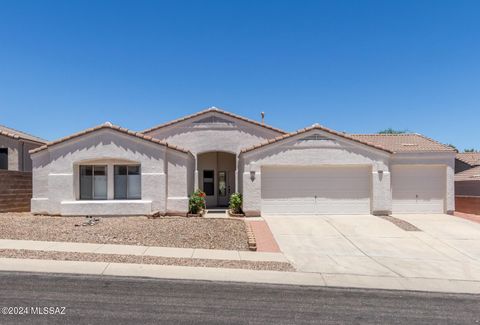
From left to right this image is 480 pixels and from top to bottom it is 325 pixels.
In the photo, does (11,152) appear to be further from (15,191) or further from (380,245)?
(380,245)

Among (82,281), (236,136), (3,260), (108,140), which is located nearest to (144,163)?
(108,140)

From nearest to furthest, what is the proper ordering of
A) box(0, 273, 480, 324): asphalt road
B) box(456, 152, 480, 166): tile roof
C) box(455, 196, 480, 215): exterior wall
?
box(0, 273, 480, 324): asphalt road → box(455, 196, 480, 215): exterior wall → box(456, 152, 480, 166): tile roof

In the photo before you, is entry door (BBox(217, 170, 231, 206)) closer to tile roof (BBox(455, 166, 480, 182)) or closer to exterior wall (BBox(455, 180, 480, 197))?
exterior wall (BBox(455, 180, 480, 197))

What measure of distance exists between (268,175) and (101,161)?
8193mm

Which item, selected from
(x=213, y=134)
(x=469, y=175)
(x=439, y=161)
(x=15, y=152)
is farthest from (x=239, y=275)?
(x=469, y=175)

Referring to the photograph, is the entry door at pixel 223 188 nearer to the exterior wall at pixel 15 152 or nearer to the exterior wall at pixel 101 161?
the exterior wall at pixel 101 161

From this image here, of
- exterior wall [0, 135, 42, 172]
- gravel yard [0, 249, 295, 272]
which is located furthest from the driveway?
exterior wall [0, 135, 42, 172]

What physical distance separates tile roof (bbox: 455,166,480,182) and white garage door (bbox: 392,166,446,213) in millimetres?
3768

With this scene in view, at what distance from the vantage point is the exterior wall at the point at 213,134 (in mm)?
18547

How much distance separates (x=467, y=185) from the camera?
727 inches

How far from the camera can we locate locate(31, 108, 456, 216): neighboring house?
14766 mm

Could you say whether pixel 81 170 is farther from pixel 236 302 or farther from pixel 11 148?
pixel 236 302

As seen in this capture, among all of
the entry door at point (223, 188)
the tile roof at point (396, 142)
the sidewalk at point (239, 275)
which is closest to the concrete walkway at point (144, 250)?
the sidewalk at point (239, 275)

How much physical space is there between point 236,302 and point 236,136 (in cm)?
1339
